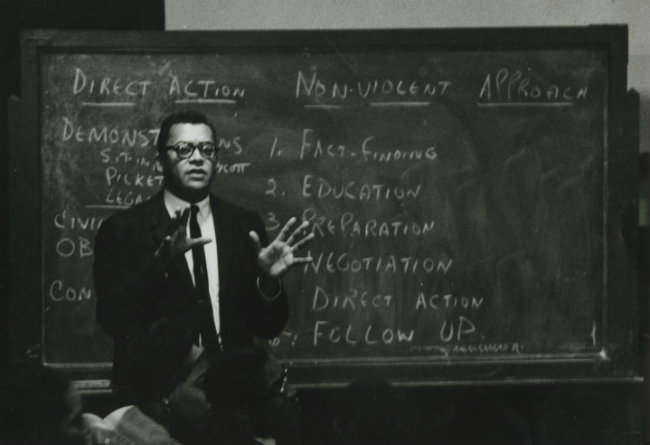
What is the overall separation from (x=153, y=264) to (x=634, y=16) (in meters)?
1.70

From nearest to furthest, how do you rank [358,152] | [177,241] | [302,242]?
[302,242] → [177,241] → [358,152]

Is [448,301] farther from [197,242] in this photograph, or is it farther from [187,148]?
[187,148]

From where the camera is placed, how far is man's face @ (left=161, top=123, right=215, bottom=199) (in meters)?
2.90

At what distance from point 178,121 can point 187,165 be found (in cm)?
14

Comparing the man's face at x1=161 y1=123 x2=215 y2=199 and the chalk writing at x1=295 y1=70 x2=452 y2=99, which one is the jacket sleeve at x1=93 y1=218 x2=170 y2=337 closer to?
the man's face at x1=161 y1=123 x2=215 y2=199

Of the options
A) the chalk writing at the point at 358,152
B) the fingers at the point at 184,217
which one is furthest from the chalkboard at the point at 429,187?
the fingers at the point at 184,217

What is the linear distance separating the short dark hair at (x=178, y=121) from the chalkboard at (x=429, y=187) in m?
0.04

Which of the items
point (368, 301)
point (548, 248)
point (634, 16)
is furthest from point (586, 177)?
point (368, 301)

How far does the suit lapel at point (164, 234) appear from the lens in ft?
9.48

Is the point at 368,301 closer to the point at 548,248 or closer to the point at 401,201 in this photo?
the point at 401,201

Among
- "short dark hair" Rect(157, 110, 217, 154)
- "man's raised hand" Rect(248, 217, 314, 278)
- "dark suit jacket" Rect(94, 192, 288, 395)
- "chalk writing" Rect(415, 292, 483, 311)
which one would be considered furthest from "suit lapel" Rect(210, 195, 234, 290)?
"chalk writing" Rect(415, 292, 483, 311)

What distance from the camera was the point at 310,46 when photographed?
2.95 meters

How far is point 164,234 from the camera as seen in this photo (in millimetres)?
2902

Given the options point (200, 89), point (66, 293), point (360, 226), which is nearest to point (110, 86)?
point (200, 89)
